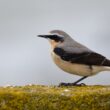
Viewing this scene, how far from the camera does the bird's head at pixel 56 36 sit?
363 inches

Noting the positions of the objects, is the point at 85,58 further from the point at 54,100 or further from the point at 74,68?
the point at 54,100

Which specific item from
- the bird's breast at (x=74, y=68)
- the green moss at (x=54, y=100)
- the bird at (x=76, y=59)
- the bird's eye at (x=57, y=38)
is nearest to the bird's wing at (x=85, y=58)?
the bird at (x=76, y=59)

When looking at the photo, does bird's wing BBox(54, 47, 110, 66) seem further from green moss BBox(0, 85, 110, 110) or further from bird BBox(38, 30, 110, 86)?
green moss BBox(0, 85, 110, 110)

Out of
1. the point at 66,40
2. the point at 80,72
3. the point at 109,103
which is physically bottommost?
the point at 109,103

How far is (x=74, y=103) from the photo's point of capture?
5641 mm

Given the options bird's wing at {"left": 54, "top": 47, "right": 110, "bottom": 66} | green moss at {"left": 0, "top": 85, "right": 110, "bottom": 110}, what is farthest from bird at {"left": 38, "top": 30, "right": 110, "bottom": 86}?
green moss at {"left": 0, "top": 85, "right": 110, "bottom": 110}

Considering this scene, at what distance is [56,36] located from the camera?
30.4 feet

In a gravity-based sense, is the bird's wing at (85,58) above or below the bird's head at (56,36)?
below

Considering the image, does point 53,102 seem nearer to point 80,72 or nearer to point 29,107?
point 29,107

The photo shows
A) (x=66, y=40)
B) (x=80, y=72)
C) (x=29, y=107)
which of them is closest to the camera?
(x=29, y=107)

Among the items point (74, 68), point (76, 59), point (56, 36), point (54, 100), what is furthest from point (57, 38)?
point (54, 100)

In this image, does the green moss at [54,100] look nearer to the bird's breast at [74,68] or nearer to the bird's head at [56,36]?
the bird's breast at [74,68]

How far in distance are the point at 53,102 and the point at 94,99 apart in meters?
0.45

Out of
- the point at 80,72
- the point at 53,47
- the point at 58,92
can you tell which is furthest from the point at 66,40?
the point at 58,92
